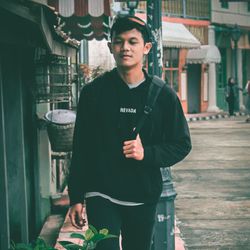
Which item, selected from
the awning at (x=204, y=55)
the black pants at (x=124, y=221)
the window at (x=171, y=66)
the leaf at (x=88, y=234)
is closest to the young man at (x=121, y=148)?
the black pants at (x=124, y=221)

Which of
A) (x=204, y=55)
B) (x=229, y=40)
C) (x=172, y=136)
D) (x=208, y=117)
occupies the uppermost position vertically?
(x=229, y=40)

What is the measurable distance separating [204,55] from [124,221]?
100 ft

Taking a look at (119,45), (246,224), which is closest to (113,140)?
(119,45)

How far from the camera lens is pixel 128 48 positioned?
3947 millimetres

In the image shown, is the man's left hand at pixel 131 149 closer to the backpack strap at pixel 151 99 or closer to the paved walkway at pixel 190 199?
the backpack strap at pixel 151 99

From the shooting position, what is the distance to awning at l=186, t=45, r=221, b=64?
33938mm

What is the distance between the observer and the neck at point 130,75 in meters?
4.00

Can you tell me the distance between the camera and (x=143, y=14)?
3003 cm

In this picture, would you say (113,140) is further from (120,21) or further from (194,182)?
(194,182)

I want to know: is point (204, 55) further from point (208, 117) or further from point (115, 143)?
point (115, 143)

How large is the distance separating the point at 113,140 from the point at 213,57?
30776 millimetres

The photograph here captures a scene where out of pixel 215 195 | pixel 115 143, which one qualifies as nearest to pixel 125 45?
pixel 115 143

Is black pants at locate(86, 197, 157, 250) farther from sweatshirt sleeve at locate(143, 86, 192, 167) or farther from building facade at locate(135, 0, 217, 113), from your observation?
building facade at locate(135, 0, 217, 113)

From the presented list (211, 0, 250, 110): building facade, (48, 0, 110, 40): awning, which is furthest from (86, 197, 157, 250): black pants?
(211, 0, 250, 110): building facade
